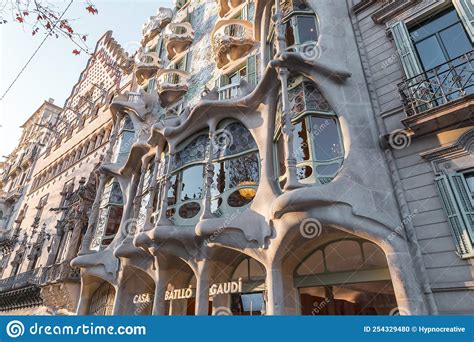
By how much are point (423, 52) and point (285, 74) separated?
147 inches

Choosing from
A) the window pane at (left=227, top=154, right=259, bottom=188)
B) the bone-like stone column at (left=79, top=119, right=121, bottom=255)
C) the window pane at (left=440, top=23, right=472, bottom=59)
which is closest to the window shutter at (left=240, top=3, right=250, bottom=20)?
the window pane at (left=227, top=154, right=259, bottom=188)

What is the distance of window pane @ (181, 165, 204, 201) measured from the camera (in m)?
10.4

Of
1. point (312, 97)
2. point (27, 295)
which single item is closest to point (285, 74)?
point (312, 97)

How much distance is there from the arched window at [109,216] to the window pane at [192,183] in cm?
515

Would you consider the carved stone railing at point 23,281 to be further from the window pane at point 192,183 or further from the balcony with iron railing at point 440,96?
the balcony with iron railing at point 440,96

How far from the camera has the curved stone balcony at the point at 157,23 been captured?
21.5 metres

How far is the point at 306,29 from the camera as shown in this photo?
9734 mm

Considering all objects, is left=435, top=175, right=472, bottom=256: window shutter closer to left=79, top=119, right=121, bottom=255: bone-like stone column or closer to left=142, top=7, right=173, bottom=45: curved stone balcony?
left=79, top=119, right=121, bottom=255: bone-like stone column

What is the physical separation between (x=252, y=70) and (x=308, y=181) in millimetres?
6611

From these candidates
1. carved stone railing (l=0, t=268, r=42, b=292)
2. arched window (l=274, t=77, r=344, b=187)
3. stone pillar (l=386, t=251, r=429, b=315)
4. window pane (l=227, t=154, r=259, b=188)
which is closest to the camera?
stone pillar (l=386, t=251, r=429, b=315)

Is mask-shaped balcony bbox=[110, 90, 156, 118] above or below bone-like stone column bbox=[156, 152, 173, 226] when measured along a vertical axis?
above

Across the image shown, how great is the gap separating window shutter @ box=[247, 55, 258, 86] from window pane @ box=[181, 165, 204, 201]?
4052 millimetres

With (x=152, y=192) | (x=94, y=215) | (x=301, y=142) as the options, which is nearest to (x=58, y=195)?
(x=94, y=215)

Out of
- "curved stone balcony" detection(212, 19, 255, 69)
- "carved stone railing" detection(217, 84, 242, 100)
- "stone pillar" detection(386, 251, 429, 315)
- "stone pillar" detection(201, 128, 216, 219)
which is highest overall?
"curved stone balcony" detection(212, 19, 255, 69)
